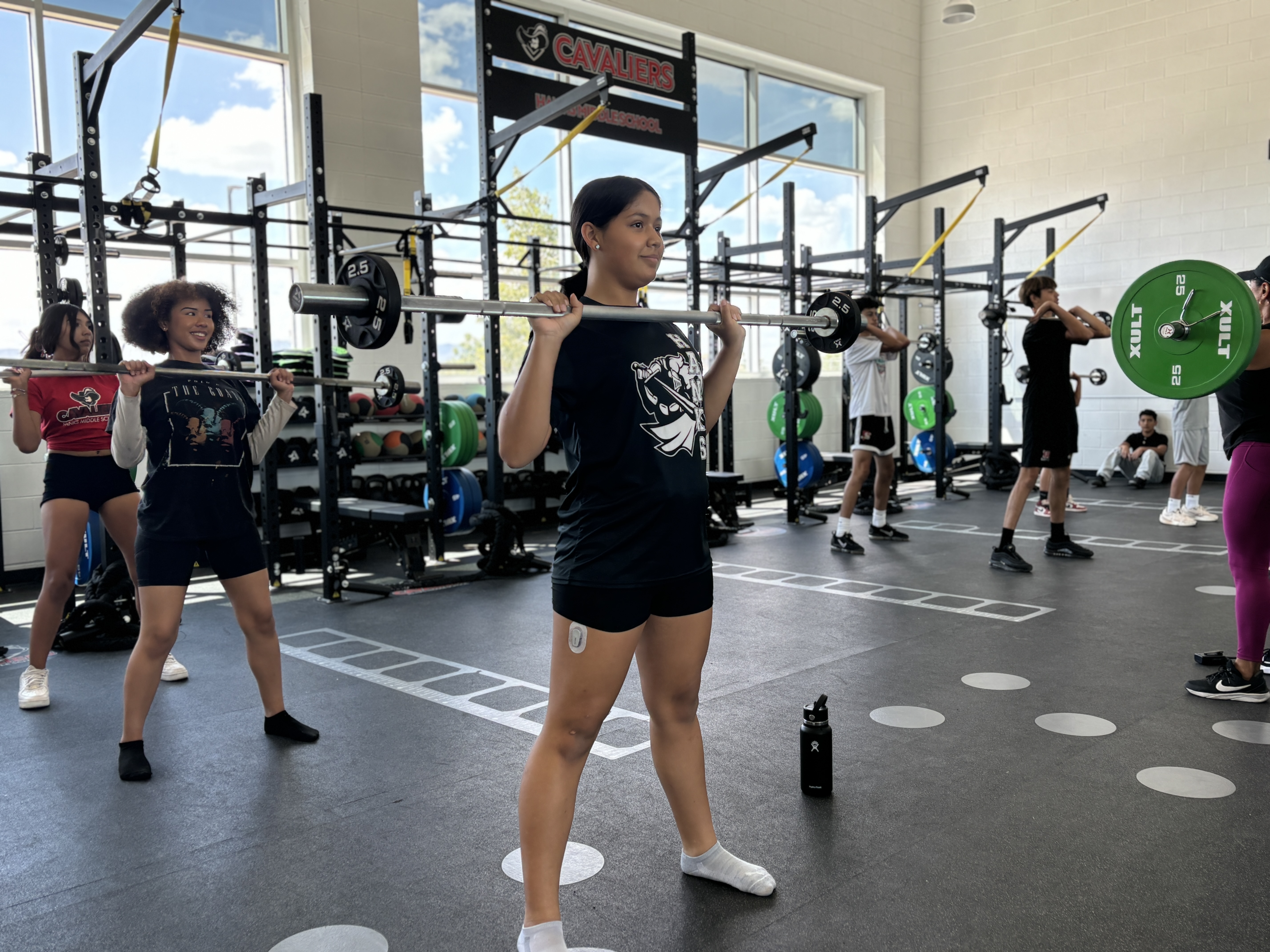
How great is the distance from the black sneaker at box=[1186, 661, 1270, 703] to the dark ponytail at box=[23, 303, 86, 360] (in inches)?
144

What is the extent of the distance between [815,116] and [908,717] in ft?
27.8

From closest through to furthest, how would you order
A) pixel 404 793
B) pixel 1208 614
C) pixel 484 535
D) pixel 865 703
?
pixel 404 793 → pixel 865 703 → pixel 1208 614 → pixel 484 535

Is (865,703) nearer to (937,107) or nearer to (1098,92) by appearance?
(1098,92)

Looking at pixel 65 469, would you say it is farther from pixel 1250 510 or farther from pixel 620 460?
pixel 1250 510

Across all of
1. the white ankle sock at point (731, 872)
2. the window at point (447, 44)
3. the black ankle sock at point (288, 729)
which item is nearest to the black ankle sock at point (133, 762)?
the black ankle sock at point (288, 729)

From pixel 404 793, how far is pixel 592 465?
1098 millimetres

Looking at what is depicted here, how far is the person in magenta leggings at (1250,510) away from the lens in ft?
8.23

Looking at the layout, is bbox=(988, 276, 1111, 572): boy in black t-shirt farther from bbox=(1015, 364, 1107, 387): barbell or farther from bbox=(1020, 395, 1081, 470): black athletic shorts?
bbox=(1015, 364, 1107, 387): barbell

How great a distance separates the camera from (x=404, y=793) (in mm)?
2141

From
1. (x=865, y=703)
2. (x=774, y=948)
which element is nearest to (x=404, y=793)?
(x=774, y=948)

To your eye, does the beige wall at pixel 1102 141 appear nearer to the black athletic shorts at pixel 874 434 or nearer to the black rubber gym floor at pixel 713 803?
the black athletic shorts at pixel 874 434

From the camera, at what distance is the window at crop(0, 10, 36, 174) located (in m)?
5.28

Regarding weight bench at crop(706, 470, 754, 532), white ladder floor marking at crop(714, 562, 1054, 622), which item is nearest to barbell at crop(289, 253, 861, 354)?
white ladder floor marking at crop(714, 562, 1054, 622)

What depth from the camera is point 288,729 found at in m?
2.51
